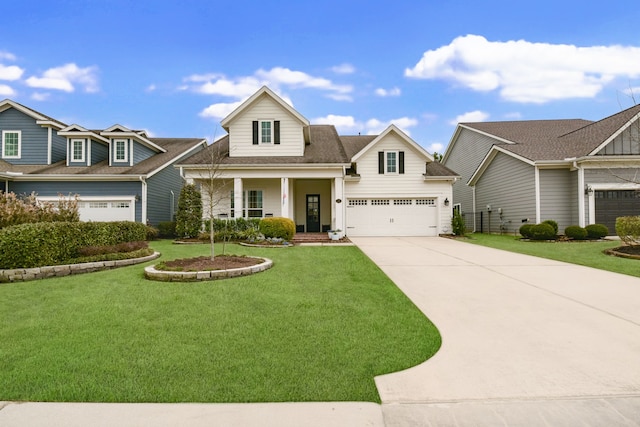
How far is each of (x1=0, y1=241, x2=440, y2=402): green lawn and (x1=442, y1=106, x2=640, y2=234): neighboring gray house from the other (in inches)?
554

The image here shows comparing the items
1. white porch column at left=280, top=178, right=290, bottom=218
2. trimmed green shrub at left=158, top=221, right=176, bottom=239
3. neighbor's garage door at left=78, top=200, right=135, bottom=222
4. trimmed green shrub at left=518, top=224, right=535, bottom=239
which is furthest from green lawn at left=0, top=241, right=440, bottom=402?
trimmed green shrub at left=518, top=224, right=535, bottom=239

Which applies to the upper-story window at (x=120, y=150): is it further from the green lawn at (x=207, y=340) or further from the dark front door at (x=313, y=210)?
the green lawn at (x=207, y=340)

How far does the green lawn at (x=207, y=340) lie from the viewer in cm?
275

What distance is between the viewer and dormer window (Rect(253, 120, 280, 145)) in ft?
55.4

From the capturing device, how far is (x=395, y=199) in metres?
18.4

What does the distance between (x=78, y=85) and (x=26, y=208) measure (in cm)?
1291

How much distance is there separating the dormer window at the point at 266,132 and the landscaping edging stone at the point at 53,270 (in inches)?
390

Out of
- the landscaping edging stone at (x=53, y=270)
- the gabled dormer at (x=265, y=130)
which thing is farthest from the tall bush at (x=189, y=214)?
the landscaping edging stone at (x=53, y=270)

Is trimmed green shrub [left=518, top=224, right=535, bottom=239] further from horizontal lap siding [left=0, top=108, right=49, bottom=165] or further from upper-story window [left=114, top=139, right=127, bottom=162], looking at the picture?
horizontal lap siding [left=0, top=108, right=49, bottom=165]

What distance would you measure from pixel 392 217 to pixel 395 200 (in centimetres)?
95

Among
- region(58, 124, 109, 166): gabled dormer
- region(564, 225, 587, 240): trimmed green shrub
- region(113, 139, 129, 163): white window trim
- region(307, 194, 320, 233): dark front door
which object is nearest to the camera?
region(564, 225, 587, 240): trimmed green shrub

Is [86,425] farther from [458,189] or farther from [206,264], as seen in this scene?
[458,189]

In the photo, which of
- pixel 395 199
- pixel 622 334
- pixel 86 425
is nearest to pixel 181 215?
pixel 395 199

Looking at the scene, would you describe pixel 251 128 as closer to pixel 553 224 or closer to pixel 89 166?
pixel 89 166
